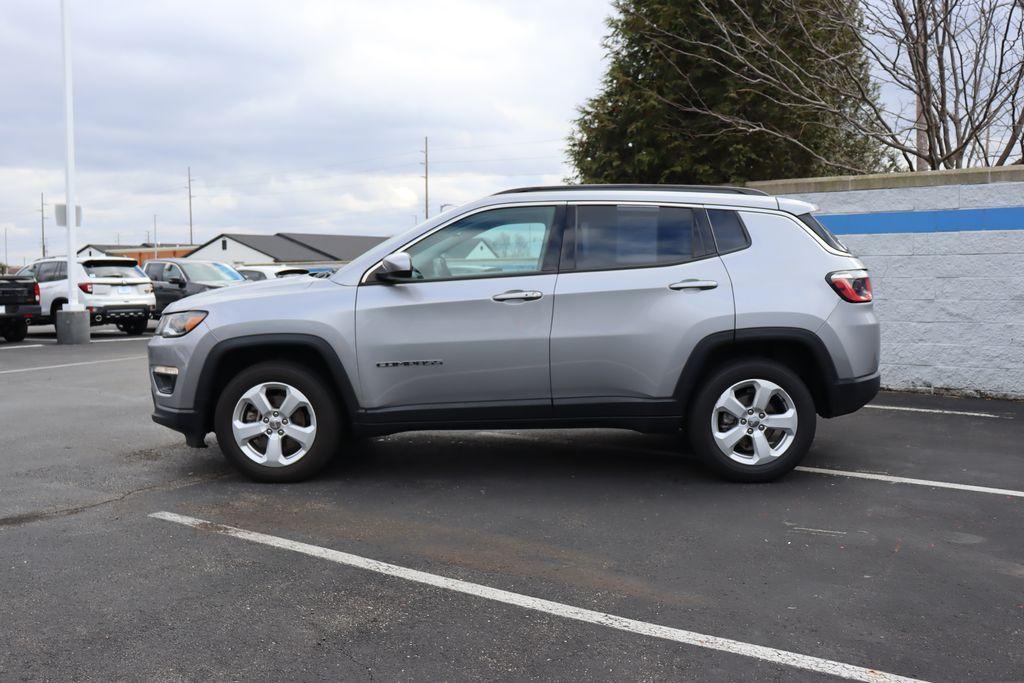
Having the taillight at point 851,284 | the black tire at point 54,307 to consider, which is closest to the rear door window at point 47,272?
the black tire at point 54,307

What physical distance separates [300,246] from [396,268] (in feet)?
252

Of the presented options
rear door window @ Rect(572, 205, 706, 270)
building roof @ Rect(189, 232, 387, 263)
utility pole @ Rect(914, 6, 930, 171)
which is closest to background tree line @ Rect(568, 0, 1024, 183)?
utility pole @ Rect(914, 6, 930, 171)

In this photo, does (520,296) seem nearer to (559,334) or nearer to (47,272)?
(559,334)

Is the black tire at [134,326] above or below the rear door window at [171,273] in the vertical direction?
below

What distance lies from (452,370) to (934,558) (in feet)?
9.44

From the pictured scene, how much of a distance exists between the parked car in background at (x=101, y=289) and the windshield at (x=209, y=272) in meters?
2.48

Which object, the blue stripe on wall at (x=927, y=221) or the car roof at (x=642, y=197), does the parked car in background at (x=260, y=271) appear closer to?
the blue stripe on wall at (x=927, y=221)

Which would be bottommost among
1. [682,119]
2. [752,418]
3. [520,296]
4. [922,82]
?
[752,418]

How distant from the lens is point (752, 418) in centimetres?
580

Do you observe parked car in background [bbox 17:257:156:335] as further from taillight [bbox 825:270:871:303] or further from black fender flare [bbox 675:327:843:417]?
taillight [bbox 825:270:871:303]

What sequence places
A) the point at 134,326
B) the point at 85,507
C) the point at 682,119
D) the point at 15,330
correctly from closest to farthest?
the point at 85,507 → the point at 15,330 → the point at 134,326 → the point at 682,119

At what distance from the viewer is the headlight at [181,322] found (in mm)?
5969

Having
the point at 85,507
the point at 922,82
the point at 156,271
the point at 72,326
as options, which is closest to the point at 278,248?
the point at 156,271

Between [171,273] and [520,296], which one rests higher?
[171,273]
